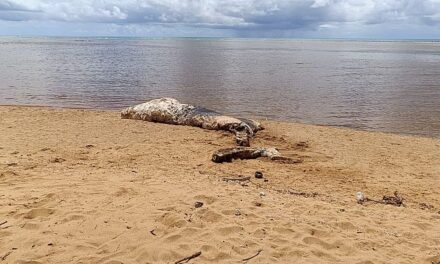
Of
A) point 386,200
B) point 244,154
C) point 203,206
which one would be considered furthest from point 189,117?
point 386,200

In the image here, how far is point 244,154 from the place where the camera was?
26.9 feet

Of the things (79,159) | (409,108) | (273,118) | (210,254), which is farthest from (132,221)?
(409,108)

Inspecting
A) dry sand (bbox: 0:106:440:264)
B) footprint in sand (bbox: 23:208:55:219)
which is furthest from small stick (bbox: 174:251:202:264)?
footprint in sand (bbox: 23:208:55:219)

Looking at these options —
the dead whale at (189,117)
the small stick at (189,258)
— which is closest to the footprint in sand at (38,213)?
the small stick at (189,258)

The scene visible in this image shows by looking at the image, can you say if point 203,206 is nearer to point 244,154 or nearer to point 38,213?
A: point 38,213

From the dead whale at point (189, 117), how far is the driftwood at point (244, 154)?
149cm

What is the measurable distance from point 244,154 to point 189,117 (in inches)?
157

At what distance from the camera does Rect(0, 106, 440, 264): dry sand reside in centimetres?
442

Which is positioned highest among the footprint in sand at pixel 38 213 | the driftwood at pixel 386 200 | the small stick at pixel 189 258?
the footprint in sand at pixel 38 213

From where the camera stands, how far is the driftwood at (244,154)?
7863 mm

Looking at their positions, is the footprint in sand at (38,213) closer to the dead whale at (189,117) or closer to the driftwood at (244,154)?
the driftwood at (244,154)

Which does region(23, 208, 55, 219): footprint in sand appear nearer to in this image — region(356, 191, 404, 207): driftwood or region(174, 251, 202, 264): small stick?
region(174, 251, 202, 264): small stick

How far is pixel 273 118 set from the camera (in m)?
14.4

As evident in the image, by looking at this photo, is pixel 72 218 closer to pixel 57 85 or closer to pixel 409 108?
pixel 409 108
